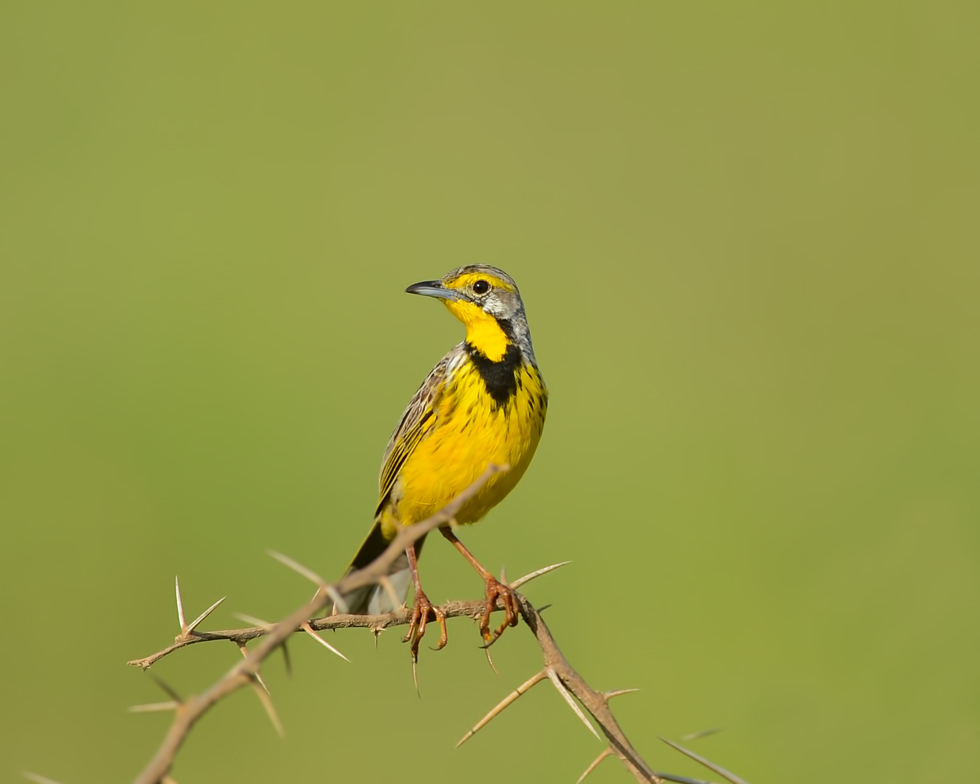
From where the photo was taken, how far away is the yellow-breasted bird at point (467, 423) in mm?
5066

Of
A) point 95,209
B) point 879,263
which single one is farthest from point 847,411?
point 95,209

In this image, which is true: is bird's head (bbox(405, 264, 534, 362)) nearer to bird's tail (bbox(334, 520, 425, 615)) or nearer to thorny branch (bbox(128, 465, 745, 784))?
bird's tail (bbox(334, 520, 425, 615))

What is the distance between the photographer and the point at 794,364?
989 cm

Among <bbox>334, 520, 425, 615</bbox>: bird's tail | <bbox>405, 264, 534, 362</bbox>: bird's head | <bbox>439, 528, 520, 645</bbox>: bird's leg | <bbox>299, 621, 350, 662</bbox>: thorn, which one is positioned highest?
<bbox>405, 264, 534, 362</bbox>: bird's head

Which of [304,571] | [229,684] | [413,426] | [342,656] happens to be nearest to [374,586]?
A: [413,426]

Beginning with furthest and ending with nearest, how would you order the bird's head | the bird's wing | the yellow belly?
the bird's head, the bird's wing, the yellow belly

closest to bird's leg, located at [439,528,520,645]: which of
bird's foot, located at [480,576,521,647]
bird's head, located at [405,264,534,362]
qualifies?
bird's foot, located at [480,576,521,647]

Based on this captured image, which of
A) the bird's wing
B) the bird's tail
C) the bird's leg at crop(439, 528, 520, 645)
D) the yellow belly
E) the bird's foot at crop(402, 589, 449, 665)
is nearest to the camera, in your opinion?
the bird's leg at crop(439, 528, 520, 645)

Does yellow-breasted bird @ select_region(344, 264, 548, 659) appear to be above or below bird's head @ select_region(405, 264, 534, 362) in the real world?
below

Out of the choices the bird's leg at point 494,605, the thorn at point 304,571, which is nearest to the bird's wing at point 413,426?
the bird's leg at point 494,605

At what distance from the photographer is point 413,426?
5.28 meters

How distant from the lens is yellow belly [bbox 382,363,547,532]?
505 cm

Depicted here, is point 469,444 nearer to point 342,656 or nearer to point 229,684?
point 342,656

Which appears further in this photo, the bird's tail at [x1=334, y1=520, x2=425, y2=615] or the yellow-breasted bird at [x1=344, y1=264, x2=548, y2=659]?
the bird's tail at [x1=334, y1=520, x2=425, y2=615]
